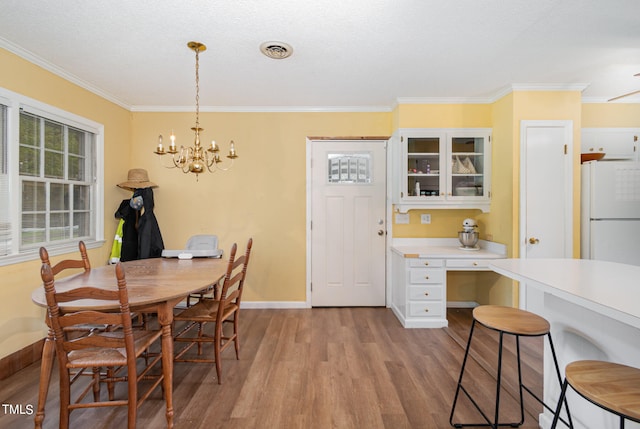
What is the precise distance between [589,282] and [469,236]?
2027 mm

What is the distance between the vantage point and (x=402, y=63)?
8.53 feet

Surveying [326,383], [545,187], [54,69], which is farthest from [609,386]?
[54,69]

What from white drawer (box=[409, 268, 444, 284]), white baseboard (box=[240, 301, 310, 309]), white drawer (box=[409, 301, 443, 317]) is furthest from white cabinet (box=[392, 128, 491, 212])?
white baseboard (box=[240, 301, 310, 309])

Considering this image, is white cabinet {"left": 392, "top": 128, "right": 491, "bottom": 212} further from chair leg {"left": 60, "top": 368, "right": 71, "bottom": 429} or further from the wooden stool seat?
chair leg {"left": 60, "top": 368, "right": 71, "bottom": 429}

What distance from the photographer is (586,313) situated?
1.41m

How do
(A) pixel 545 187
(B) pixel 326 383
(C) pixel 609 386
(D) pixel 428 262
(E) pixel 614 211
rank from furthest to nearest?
(D) pixel 428 262 → (A) pixel 545 187 → (E) pixel 614 211 → (B) pixel 326 383 → (C) pixel 609 386

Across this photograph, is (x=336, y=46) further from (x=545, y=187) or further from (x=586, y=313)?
(x=545, y=187)

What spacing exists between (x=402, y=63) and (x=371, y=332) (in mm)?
2578

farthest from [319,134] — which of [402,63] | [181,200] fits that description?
[181,200]

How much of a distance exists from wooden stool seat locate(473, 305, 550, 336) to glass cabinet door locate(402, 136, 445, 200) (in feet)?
6.14

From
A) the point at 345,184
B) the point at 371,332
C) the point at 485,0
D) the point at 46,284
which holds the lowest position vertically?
the point at 371,332

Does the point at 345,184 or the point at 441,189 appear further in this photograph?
the point at 345,184

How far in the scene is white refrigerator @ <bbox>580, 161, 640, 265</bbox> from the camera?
2.81 meters

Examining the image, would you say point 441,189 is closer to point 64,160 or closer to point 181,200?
point 181,200
